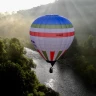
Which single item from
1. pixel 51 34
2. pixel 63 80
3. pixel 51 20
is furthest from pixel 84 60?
pixel 51 20

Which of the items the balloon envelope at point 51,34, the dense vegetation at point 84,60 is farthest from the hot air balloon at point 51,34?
the dense vegetation at point 84,60

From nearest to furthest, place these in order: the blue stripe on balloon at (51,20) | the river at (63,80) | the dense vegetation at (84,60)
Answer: the blue stripe on balloon at (51,20), the river at (63,80), the dense vegetation at (84,60)

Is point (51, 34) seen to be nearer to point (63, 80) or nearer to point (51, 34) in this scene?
point (51, 34)

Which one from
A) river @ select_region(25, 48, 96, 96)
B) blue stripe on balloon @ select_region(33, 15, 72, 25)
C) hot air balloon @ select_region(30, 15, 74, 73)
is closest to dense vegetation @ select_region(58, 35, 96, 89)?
river @ select_region(25, 48, 96, 96)

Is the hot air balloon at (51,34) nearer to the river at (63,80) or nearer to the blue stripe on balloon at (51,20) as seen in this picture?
the blue stripe on balloon at (51,20)

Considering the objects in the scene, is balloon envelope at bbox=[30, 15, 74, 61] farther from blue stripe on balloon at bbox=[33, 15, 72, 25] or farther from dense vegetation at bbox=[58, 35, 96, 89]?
dense vegetation at bbox=[58, 35, 96, 89]

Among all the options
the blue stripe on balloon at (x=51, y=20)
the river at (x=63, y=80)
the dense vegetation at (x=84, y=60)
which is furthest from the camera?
the dense vegetation at (x=84, y=60)
